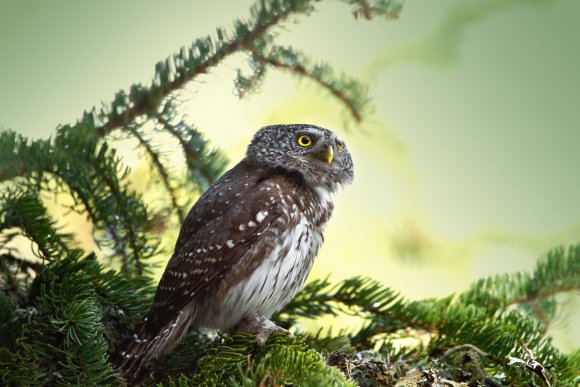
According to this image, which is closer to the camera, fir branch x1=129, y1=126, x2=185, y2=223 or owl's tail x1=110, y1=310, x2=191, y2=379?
owl's tail x1=110, y1=310, x2=191, y2=379

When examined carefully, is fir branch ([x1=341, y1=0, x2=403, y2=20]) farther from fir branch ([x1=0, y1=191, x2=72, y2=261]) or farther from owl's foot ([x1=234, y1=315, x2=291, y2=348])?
fir branch ([x1=0, y1=191, x2=72, y2=261])

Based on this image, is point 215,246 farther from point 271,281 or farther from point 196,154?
point 196,154

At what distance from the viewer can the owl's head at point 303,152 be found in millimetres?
2104

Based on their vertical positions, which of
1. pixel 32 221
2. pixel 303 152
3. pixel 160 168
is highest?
pixel 303 152

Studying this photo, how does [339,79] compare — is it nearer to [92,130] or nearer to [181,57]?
[181,57]

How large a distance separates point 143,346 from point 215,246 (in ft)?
1.05

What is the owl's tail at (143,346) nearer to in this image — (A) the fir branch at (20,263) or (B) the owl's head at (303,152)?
(A) the fir branch at (20,263)

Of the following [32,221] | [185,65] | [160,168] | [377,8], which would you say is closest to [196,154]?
[160,168]

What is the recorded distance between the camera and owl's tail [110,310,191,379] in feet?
5.31

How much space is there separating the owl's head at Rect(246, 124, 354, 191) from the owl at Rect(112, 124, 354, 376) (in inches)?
2.6

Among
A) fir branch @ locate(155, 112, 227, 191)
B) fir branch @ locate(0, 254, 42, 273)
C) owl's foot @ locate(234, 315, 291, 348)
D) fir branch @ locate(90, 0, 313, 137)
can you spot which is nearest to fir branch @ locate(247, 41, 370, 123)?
fir branch @ locate(90, 0, 313, 137)

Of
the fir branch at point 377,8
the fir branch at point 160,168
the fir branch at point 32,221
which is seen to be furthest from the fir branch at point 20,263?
the fir branch at point 377,8

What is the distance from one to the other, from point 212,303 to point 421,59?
1.10 meters

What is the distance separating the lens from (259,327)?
1757mm
